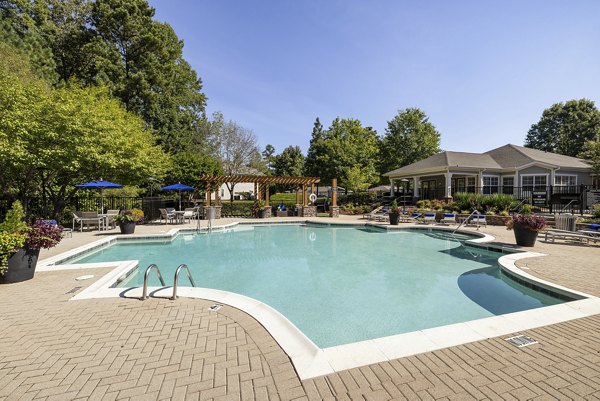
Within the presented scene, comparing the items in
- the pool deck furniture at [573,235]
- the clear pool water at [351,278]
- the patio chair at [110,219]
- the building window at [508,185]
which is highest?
the building window at [508,185]

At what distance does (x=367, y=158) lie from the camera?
3488cm

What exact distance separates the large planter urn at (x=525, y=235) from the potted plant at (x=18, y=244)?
12.8 m

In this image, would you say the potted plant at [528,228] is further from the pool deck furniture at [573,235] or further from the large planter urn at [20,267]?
the large planter urn at [20,267]

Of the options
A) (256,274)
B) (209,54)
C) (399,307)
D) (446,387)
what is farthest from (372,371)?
(209,54)

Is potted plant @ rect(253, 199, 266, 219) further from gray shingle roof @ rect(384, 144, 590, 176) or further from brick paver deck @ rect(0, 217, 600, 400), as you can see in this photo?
brick paver deck @ rect(0, 217, 600, 400)

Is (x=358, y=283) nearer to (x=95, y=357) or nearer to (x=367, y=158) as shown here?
(x=95, y=357)

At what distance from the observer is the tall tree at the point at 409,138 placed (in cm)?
Answer: 3522

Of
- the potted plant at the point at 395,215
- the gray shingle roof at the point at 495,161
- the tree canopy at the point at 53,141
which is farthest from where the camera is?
the gray shingle roof at the point at 495,161

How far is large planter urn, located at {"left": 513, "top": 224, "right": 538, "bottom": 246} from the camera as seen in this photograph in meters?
9.08

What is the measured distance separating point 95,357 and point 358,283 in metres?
5.47

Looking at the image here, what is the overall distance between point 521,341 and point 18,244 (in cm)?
810

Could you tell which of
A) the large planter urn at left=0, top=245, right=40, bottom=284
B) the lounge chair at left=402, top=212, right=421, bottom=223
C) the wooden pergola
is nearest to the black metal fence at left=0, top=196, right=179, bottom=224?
the wooden pergola

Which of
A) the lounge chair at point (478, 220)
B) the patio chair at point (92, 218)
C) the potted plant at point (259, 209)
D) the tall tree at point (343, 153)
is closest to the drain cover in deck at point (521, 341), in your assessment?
the lounge chair at point (478, 220)

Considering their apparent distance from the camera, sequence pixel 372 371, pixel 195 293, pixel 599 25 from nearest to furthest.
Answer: pixel 372 371 → pixel 195 293 → pixel 599 25
